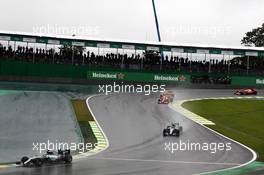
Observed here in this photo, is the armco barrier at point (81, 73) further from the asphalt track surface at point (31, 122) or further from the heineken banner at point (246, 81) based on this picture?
the asphalt track surface at point (31, 122)

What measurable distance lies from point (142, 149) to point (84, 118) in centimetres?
959

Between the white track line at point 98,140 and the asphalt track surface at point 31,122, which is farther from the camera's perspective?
the asphalt track surface at point 31,122

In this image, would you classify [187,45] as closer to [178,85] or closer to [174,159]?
[178,85]

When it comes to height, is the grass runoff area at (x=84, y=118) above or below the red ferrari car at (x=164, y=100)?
below

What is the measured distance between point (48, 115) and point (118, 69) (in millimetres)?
19779

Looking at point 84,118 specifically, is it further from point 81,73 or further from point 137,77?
point 137,77

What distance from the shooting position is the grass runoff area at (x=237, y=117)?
101ft

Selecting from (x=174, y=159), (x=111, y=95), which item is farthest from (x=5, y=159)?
(x=111, y=95)
